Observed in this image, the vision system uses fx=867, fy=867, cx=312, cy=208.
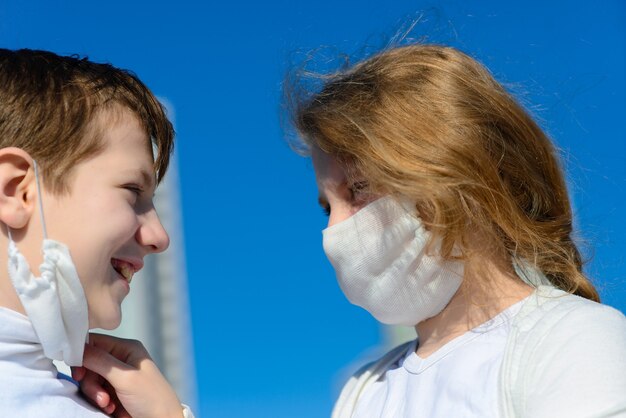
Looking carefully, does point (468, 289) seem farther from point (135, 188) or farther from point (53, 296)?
point (53, 296)

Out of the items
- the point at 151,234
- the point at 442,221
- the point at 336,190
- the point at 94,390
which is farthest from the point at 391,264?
the point at 94,390

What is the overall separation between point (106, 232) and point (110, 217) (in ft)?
0.18

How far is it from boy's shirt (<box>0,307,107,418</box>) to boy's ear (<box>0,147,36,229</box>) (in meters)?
0.31

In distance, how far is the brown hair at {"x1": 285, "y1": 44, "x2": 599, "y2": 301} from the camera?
341 centimetres

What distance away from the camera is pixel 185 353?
124 m

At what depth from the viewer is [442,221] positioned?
337 centimetres

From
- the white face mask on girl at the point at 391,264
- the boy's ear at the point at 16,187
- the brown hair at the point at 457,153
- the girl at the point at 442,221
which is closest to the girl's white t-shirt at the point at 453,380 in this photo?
the girl at the point at 442,221

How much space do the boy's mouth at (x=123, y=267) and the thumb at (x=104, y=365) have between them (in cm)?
29

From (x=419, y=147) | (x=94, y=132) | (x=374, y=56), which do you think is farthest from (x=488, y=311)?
(x=94, y=132)

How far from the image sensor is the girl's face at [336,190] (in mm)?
3623

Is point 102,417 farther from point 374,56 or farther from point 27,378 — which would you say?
point 374,56

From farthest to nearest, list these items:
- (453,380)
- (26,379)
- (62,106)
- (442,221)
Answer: (442,221), (453,380), (62,106), (26,379)

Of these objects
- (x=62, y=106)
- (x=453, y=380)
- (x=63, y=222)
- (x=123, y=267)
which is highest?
(x=62, y=106)

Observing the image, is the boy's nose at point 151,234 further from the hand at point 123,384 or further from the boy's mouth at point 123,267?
the hand at point 123,384
